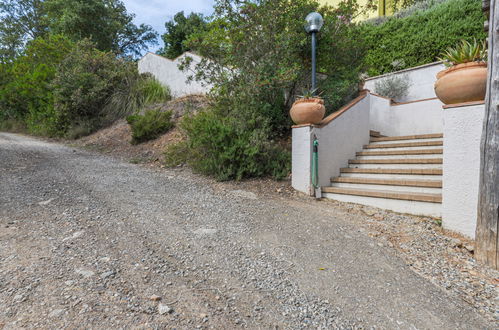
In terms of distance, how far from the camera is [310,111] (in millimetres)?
3523

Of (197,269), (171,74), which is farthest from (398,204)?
(171,74)

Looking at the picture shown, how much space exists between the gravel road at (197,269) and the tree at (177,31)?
49.3 ft

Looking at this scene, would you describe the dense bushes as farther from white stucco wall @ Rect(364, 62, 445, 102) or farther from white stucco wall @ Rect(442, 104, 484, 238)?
white stucco wall @ Rect(442, 104, 484, 238)

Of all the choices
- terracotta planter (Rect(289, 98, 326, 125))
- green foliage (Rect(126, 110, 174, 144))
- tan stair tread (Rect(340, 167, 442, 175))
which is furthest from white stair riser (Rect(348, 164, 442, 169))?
green foliage (Rect(126, 110, 174, 144))

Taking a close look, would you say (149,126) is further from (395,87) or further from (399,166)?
(395,87)

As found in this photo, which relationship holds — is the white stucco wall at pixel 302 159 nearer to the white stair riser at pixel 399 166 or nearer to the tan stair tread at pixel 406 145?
the white stair riser at pixel 399 166

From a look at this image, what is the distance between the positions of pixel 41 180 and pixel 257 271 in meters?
3.60

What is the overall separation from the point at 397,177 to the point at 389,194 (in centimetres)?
49

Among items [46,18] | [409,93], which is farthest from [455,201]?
[46,18]

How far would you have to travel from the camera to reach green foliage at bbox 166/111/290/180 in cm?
400

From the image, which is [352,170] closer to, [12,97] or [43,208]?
[43,208]

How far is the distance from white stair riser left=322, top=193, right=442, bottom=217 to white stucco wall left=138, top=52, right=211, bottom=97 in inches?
219

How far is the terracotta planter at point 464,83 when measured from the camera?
231 centimetres

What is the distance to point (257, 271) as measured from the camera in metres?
1.80
